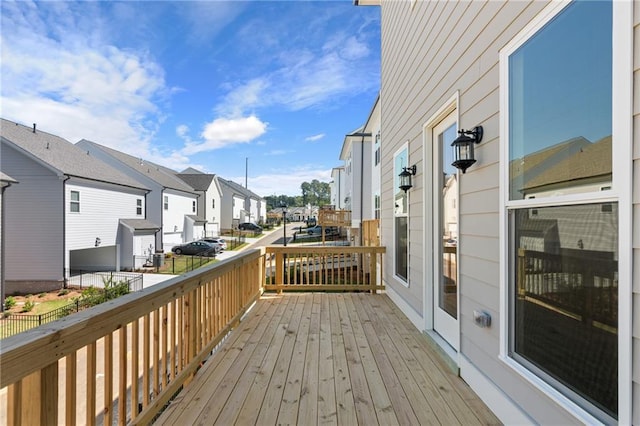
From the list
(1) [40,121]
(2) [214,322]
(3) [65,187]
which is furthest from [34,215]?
(2) [214,322]

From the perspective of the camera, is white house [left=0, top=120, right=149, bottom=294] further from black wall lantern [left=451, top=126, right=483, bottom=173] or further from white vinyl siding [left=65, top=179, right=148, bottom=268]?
black wall lantern [left=451, top=126, right=483, bottom=173]

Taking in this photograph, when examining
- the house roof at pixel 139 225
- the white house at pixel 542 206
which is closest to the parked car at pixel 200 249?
the house roof at pixel 139 225

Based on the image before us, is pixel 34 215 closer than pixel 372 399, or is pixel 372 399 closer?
pixel 372 399

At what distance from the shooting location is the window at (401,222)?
400 centimetres

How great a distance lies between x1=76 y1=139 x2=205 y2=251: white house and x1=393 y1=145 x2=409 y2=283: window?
1685 cm

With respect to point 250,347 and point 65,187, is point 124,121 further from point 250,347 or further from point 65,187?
point 250,347

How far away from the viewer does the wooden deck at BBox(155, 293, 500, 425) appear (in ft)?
6.19

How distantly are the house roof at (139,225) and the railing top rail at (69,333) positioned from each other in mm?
15476

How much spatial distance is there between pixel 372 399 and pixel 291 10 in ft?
21.3

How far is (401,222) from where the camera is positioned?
4273mm

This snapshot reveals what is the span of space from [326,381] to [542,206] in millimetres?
1884

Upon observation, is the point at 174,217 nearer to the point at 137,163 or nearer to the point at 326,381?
the point at 137,163

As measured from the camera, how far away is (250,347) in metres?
2.94

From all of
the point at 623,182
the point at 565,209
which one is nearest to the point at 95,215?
the point at 565,209
